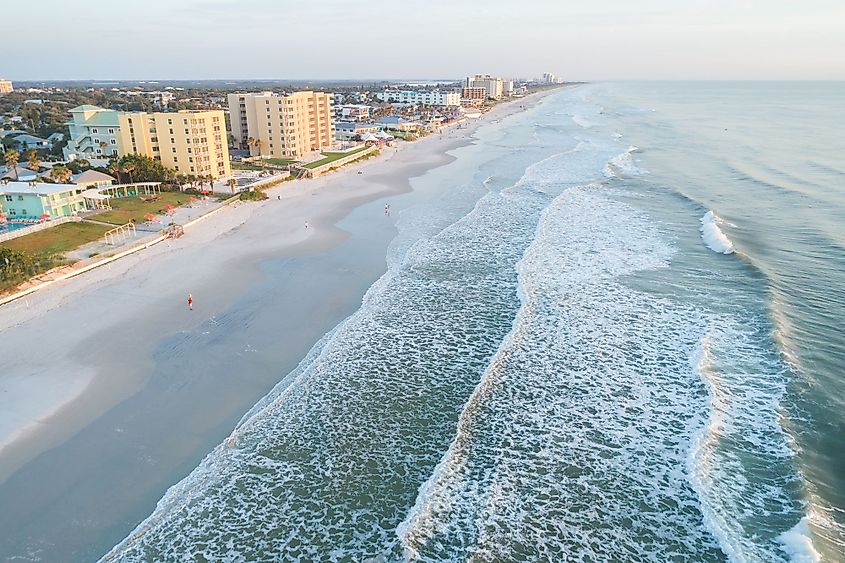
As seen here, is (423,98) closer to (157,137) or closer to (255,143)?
(255,143)

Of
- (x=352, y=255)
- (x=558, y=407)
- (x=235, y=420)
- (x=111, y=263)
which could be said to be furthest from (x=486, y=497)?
(x=111, y=263)

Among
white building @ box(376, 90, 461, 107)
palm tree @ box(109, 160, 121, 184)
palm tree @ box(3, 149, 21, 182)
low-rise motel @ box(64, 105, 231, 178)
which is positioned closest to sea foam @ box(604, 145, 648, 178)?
low-rise motel @ box(64, 105, 231, 178)

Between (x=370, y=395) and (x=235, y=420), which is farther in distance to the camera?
(x=370, y=395)

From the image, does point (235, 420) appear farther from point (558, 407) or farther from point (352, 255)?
point (352, 255)

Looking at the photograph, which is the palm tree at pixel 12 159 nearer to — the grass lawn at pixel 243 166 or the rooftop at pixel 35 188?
the rooftop at pixel 35 188

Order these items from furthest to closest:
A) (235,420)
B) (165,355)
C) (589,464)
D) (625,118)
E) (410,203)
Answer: (625,118) < (410,203) < (165,355) < (235,420) < (589,464)

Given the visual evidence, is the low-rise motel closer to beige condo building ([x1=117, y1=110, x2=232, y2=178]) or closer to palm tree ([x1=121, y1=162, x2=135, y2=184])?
beige condo building ([x1=117, y1=110, x2=232, y2=178])
